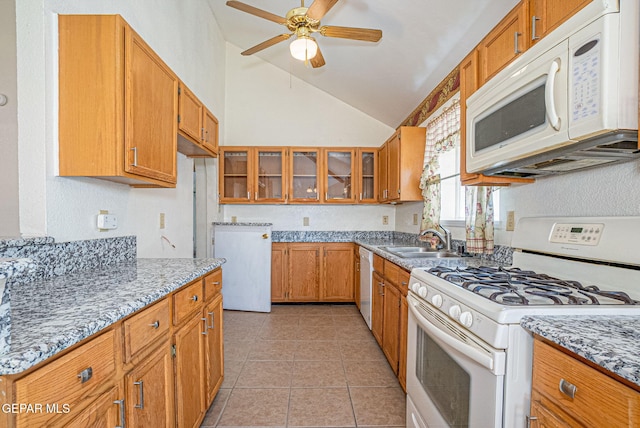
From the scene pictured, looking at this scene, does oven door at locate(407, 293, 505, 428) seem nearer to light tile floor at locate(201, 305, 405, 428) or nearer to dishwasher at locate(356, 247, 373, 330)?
light tile floor at locate(201, 305, 405, 428)

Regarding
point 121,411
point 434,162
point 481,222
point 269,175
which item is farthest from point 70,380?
point 269,175

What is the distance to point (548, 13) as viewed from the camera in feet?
3.86

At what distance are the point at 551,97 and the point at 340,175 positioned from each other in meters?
3.07

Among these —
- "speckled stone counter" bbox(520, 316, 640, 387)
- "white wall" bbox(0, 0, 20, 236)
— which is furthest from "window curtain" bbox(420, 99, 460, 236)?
"white wall" bbox(0, 0, 20, 236)

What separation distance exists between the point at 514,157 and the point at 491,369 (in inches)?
33.2

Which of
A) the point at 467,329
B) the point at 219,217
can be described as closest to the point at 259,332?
the point at 219,217

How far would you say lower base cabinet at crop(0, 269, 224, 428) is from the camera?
65 cm

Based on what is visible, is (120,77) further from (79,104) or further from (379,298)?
(379,298)

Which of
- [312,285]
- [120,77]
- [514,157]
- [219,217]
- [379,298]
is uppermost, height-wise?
[120,77]

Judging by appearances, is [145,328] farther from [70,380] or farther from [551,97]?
[551,97]

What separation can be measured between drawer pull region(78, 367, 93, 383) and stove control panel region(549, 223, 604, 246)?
1763 mm

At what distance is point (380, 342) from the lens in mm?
2553

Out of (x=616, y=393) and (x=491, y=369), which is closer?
(x=616, y=393)

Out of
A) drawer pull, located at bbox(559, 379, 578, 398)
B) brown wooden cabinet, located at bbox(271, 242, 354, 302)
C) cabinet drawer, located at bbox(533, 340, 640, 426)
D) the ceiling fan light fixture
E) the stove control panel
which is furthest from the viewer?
brown wooden cabinet, located at bbox(271, 242, 354, 302)
